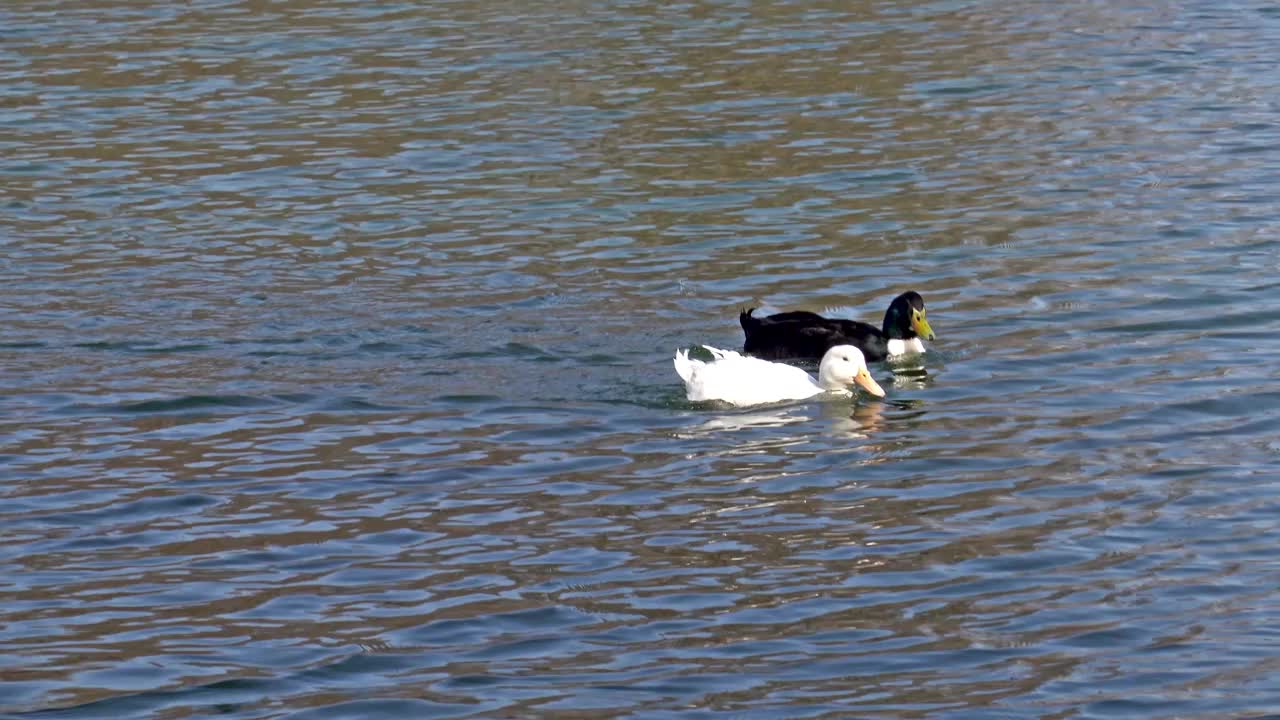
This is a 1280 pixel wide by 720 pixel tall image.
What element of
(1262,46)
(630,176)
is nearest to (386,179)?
(630,176)

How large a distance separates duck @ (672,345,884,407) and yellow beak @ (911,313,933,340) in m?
0.44

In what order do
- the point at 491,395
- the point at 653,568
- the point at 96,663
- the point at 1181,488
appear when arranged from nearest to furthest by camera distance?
the point at 96,663
the point at 653,568
the point at 1181,488
the point at 491,395

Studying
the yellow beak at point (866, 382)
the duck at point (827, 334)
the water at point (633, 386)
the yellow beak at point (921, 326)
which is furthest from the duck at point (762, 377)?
the yellow beak at point (921, 326)

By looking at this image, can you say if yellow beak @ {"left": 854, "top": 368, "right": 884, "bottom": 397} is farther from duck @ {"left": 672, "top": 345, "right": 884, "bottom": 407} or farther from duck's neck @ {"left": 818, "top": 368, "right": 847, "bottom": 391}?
duck's neck @ {"left": 818, "top": 368, "right": 847, "bottom": 391}

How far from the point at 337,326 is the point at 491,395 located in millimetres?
2251

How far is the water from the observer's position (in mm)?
8875

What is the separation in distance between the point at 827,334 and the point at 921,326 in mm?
627

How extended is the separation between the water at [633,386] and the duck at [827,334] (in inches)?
8.2

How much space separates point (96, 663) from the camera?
8938mm

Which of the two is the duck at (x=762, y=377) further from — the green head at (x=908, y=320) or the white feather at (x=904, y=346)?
the green head at (x=908, y=320)

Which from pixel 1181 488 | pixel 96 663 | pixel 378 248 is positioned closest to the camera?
pixel 96 663

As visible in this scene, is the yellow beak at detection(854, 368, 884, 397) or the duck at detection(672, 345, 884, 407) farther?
the yellow beak at detection(854, 368, 884, 397)

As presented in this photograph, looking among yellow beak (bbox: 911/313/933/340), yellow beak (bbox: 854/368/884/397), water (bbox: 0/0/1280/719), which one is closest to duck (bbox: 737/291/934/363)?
yellow beak (bbox: 911/313/933/340)

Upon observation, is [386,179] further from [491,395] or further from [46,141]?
[491,395]
